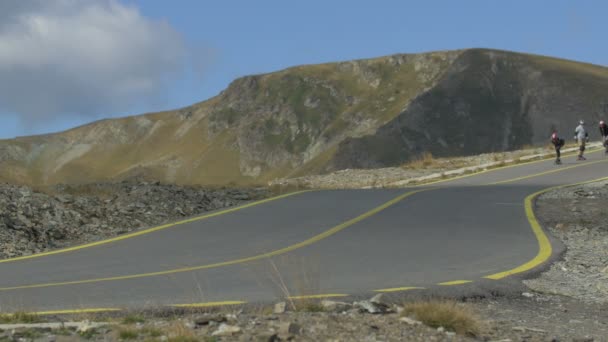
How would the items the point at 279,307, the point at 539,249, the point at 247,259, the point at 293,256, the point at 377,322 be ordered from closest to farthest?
the point at 377,322
the point at 279,307
the point at 247,259
the point at 293,256
the point at 539,249

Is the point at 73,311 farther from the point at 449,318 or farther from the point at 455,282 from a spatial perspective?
the point at 455,282

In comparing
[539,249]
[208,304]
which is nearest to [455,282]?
[208,304]

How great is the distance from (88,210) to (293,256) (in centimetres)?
665

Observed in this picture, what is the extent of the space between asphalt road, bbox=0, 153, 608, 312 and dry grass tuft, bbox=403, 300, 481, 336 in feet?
4.67

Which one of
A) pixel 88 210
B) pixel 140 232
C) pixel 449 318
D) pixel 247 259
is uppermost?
pixel 88 210

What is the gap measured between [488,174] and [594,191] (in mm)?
8557

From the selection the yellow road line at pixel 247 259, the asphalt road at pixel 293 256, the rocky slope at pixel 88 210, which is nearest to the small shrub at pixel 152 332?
the asphalt road at pixel 293 256

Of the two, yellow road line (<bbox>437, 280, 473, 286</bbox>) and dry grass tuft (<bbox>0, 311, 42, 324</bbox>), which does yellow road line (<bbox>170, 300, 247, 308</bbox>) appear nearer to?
dry grass tuft (<bbox>0, 311, 42, 324</bbox>)

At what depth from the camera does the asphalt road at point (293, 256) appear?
9.51 meters

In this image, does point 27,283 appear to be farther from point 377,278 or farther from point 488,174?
point 488,174

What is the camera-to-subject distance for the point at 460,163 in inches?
1448

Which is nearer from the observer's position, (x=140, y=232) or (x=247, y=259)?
(x=247, y=259)

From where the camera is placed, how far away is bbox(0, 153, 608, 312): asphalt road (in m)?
9.51

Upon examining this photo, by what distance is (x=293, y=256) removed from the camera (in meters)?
12.4
